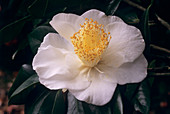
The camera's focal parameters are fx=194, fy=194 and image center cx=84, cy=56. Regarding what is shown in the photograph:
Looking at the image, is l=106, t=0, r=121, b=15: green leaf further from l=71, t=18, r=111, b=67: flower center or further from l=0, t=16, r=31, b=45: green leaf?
l=0, t=16, r=31, b=45: green leaf

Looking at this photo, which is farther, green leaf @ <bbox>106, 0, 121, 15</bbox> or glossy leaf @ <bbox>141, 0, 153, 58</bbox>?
green leaf @ <bbox>106, 0, 121, 15</bbox>

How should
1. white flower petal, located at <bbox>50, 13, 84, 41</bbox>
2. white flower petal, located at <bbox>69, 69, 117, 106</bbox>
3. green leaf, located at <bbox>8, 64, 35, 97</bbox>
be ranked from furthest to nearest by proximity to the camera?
green leaf, located at <bbox>8, 64, 35, 97</bbox>
white flower petal, located at <bbox>50, 13, 84, 41</bbox>
white flower petal, located at <bbox>69, 69, 117, 106</bbox>

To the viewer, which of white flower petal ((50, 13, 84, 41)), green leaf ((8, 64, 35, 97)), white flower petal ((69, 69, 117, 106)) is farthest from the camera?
green leaf ((8, 64, 35, 97))

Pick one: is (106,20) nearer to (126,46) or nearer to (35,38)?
(126,46)

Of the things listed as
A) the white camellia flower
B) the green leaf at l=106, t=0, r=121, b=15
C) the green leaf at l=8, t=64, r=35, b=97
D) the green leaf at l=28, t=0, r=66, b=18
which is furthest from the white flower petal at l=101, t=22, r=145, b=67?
the green leaf at l=8, t=64, r=35, b=97

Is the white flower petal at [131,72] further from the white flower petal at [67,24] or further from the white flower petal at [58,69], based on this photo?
the white flower petal at [67,24]

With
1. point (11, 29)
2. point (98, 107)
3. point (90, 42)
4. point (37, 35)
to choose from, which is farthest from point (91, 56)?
point (11, 29)

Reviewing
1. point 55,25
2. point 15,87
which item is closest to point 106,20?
point 55,25
